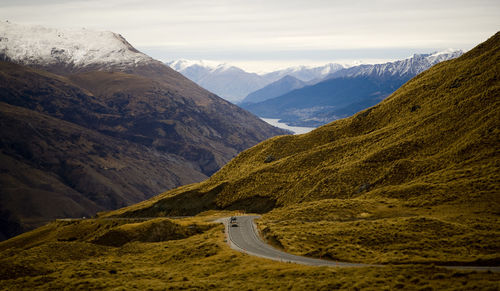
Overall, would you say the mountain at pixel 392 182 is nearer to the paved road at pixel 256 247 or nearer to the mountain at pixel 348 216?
the mountain at pixel 348 216

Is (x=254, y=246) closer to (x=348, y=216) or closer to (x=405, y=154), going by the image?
(x=348, y=216)

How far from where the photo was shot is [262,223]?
67938 mm

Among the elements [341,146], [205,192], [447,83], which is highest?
[447,83]

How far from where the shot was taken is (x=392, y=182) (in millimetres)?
83188

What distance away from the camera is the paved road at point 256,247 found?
44.8m

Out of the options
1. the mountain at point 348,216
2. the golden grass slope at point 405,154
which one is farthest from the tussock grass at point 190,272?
the golden grass slope at point 405,154

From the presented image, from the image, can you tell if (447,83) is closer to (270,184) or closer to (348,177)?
(348,177)

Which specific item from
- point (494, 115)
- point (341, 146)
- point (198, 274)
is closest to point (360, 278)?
point (198, 274)

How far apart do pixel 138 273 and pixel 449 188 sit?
48.3 metres

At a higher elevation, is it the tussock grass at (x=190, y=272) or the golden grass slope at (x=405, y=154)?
the golden grass slope at (x=405, y=154)

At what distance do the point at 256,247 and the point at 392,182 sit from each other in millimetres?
38661

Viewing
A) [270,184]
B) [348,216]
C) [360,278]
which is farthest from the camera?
[270,184]

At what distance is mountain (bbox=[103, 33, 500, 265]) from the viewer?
5078 cm

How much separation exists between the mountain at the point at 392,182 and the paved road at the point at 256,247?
1434 millimetres
